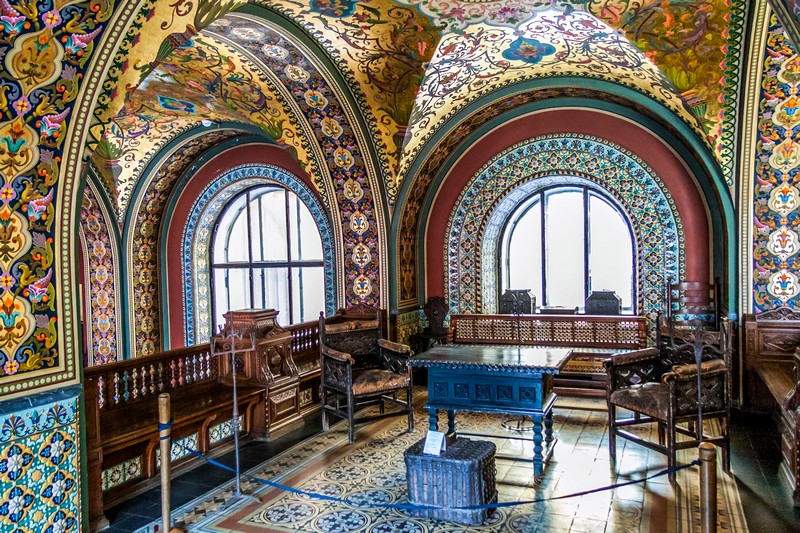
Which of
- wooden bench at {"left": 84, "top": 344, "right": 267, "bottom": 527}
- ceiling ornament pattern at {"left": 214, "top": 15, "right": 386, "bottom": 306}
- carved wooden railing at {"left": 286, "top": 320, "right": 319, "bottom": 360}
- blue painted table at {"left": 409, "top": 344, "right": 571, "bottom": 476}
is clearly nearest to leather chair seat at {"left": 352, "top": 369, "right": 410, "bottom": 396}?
blue painted table at {"left": 409, "top": 344, "right": 571, "bottom": 476}

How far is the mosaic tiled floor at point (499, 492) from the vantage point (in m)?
4.07

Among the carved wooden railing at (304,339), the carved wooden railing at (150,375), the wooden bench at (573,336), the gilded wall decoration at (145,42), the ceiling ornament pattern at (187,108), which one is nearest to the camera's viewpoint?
the gilded wall decoration at (145,42)

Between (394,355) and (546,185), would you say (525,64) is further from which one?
(394,355)

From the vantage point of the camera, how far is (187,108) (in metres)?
8.45

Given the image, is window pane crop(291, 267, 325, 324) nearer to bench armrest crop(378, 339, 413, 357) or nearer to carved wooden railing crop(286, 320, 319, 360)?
carved wooden railing crop(286, 320, 319, 360)

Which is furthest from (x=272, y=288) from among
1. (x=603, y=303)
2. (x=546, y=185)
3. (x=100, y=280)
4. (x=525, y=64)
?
(x=525, y=64)

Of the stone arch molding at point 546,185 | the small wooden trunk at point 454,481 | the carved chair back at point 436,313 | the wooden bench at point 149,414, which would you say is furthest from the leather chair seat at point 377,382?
the stone arch molding at point 546,185

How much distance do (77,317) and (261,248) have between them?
7.24 meters

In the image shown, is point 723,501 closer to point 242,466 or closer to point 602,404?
point 602,404

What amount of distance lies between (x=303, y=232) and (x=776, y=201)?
707 cm

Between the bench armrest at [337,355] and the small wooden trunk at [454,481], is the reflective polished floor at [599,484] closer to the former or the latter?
the small wooden trunk at [454,481]

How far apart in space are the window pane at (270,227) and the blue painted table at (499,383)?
6.04m

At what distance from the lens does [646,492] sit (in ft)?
14.9

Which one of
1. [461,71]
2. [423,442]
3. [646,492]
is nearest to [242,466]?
[423,442]
